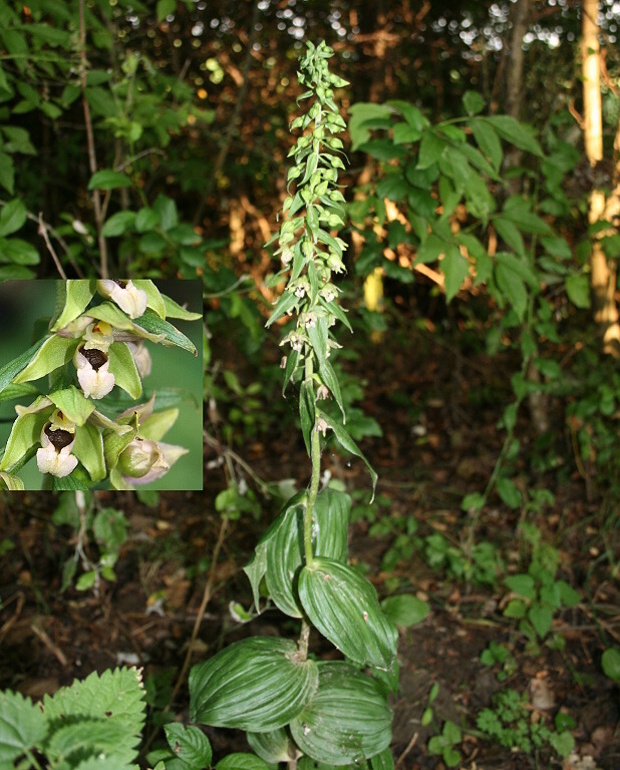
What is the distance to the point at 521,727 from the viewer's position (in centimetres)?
200

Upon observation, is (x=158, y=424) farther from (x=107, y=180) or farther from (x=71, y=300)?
(x=107, y=180)

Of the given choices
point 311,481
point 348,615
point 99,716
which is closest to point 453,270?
point 311,481

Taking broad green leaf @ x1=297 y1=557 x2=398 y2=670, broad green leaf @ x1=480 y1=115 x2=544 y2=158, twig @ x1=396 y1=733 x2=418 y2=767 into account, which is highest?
broad green leaf @ x1=480 y1=115 x2=544 y2=158

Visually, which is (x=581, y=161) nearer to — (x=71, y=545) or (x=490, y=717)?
(x=490, y=717)

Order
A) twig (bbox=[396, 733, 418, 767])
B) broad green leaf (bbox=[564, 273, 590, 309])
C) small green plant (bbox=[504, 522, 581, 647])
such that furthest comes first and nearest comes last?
1. broad green leaf (bbox=[564, 273, 590, 309])
2. small green plant (bbox=[504, 522, 581, 647])
3. twig (bbox=[396, 733, 418, 767])

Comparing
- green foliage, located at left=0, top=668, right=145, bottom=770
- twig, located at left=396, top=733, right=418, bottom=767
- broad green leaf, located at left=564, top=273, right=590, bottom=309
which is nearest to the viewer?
green foliage, located at left=0, top=668, right=145, bottom=770

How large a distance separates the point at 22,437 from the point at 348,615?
65cm

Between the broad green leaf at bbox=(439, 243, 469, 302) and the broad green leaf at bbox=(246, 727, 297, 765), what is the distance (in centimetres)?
117

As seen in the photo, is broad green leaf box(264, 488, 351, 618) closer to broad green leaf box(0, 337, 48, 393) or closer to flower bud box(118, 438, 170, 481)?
flower bud box(118, 438, 170, 481)

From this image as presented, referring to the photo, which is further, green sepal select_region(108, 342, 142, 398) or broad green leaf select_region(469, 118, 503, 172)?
broad green leaf select_region(469, 118, 503, 172)

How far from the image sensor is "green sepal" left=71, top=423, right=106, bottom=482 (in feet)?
3.95

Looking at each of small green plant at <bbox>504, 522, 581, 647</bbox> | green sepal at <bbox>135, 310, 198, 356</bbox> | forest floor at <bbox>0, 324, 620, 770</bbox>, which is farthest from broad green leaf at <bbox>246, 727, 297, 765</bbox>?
small green plant at <bbox>504, 522, 581, 647</bbox>

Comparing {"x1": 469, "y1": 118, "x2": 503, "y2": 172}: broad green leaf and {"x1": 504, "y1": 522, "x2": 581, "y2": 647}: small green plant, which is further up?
{"x1": 469, "y1": 118, "x2": 503, "y2": 172}: broad green leaf

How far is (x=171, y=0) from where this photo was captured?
2.17 m
